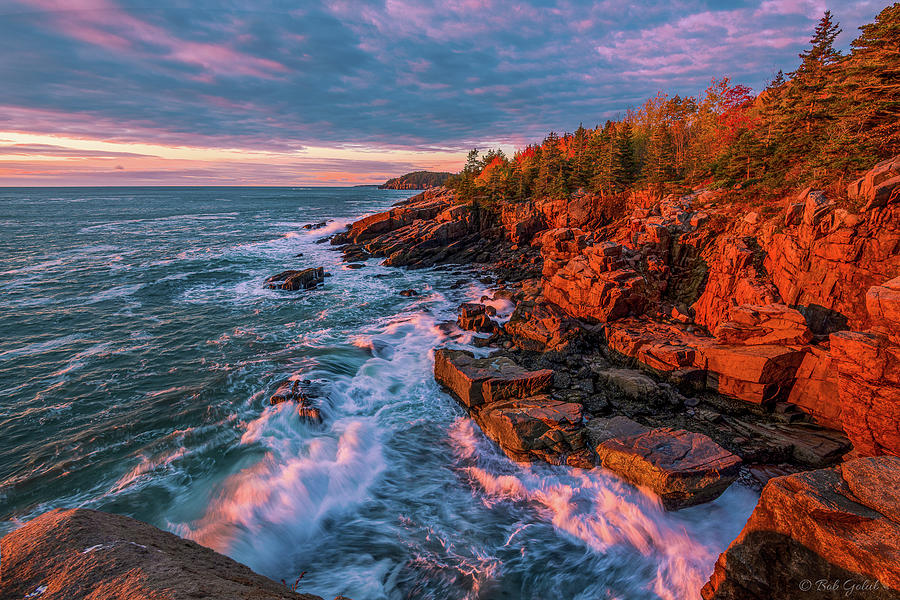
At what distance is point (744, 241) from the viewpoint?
21000mm

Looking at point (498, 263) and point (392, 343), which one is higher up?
point (498, 263)

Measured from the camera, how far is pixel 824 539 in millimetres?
6469

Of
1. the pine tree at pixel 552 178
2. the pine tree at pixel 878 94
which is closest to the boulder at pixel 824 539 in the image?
the pine tree at pixel 878 94

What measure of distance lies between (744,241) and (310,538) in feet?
88.0

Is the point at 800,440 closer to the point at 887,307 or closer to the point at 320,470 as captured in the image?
the point at 887,307

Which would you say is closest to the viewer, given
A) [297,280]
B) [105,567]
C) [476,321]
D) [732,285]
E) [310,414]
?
[105,567]

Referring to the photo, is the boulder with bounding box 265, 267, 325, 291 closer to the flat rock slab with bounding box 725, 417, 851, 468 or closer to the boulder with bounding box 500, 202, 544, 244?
the boulder with bounding box 500, 202, 544, 244

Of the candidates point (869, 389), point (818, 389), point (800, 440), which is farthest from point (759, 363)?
point (869, 389)

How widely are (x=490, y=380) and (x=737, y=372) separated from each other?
10849 millimetres

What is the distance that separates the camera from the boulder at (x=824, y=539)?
5.98 meters

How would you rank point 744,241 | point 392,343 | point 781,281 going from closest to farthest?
point 781,281 < point 744,241 < point 392,343

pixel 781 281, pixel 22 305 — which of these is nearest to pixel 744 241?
pixel 781 281

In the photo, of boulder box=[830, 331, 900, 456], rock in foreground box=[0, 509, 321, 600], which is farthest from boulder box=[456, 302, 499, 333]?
rock in foreground box=[0, 509, 321, 600]

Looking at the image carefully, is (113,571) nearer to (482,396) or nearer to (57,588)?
(57,588)
